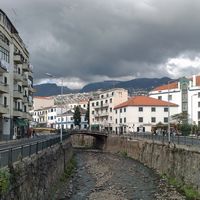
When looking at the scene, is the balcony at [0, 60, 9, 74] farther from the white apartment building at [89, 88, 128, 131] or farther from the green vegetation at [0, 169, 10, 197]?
the white apartment building at [89, 88, 128, 131]

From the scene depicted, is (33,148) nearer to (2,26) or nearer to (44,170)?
(44,170)

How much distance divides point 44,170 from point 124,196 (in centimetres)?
828

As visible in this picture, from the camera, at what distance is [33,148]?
2777 cm

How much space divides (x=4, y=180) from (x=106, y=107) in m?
136

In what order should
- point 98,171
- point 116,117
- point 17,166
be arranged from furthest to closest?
point 116,117 → point 98,171 → point 17,166

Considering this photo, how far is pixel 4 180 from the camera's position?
16.7 m

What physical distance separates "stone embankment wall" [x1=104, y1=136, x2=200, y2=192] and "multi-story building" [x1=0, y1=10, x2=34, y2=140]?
22319 mm

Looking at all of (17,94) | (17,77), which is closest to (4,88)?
(17,94)

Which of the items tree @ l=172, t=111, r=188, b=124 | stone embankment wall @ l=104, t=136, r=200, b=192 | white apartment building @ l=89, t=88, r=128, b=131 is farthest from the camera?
white apartment building @ l=89, t=88, r=128, b=131

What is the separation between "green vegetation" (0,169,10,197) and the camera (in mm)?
16233

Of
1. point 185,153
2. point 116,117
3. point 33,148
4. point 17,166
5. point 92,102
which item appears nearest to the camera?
point 17,166

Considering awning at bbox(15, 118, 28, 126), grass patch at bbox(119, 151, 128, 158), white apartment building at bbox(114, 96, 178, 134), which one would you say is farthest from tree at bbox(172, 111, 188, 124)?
awning at bbox(15, 118, 28, 126)

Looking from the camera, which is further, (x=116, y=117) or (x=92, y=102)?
(x=92, y=102)

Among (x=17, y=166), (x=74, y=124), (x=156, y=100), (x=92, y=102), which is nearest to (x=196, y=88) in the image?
(x=156, y=100)
